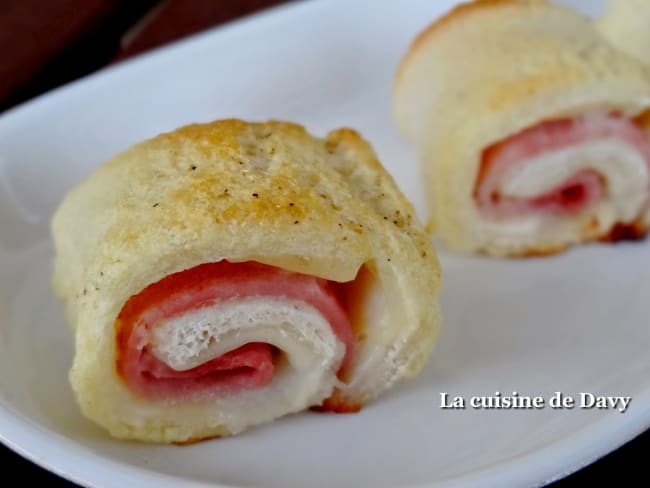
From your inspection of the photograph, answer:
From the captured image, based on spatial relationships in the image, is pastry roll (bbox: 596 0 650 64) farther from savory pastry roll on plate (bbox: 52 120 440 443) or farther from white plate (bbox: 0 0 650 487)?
savory pastry roll on plate (bbox: 52 120 440 443)

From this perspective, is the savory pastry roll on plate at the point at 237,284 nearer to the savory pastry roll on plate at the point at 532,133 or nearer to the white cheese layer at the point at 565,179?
the savory pastry roll on plate at the point at 532,133

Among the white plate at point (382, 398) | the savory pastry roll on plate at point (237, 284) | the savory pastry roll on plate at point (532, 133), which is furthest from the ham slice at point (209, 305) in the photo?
the savory pastry roll on plate at point (532, 133)

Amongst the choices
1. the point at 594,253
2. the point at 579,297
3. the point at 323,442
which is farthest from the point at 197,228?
the point at 594,253

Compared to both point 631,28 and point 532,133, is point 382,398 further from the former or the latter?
point 631,28

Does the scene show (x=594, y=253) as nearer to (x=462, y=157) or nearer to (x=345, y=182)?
(x=462, y=157)

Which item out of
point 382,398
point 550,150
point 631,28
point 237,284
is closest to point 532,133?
point 550,150

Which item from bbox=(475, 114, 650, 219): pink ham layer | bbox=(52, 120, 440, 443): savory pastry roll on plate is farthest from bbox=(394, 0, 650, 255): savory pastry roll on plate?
bbox=(52, 120, 440, 443): savory pastry roll on plate
